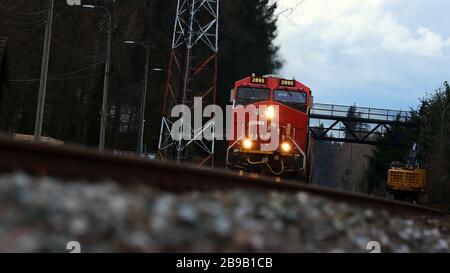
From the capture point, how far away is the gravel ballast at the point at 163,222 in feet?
12.0

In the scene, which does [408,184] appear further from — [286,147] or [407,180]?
[286,147]

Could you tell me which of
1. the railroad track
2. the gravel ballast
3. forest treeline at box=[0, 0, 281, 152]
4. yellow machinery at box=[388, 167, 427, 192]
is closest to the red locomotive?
the railroad track

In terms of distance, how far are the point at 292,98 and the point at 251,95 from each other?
1.45 metres

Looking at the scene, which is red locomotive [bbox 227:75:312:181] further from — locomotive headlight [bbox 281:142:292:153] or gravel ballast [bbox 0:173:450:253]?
gravel ballast [bbox 0:173:450:253]

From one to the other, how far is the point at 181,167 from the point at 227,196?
52 centimetres

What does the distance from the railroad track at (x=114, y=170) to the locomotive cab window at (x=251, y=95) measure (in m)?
13.8

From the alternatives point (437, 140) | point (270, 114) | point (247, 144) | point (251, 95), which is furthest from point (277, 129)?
point (437, 140)

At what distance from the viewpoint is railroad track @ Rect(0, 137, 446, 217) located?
172 inches

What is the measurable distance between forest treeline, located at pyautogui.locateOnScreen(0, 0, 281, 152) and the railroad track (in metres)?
44.2

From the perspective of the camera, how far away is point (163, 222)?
13.6 feet

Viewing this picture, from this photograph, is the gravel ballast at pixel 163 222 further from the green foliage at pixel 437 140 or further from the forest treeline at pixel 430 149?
the green foliage at pixel 437 140

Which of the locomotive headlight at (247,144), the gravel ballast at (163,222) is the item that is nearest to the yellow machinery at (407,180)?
the locomotive headlight at (247,144)

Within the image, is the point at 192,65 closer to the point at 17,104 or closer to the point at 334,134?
the point at 17,104

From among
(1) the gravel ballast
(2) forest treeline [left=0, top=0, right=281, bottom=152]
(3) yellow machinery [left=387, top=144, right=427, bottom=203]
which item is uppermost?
(2) forest treeline [left=0, top=0, right=281, bottom=152]
